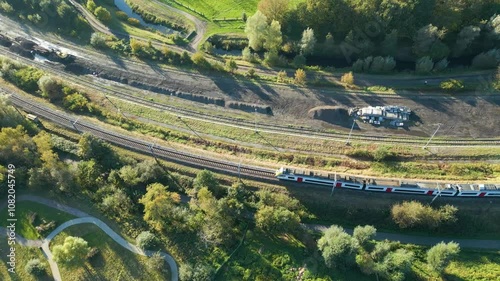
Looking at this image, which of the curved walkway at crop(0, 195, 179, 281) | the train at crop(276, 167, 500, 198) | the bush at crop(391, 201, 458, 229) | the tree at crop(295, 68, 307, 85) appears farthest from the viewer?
the tree at crop(295, 68, 307, 85)

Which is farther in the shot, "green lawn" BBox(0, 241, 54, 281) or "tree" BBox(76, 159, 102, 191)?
"tree" BBox(76, 159, 102, 191)

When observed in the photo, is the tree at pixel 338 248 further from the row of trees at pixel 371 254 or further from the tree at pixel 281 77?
the tree at pixel 281 77

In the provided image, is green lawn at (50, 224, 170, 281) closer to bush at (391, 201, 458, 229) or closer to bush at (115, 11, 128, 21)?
bush at (391, 201, 458, 229)

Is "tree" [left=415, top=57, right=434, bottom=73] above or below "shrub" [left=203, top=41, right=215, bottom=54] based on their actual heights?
below

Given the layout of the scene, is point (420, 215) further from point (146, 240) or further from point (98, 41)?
point (98, 41)

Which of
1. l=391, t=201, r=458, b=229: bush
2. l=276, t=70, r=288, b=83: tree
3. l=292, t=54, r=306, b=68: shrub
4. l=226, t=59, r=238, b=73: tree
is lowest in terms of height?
Answer: l=391, t=201, r=458, b=229: bush

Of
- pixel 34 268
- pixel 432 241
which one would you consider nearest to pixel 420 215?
pixel 432 241

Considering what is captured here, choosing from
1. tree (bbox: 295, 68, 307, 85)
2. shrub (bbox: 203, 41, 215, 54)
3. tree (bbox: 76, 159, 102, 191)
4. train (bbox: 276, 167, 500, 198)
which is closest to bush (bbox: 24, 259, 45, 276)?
tree (bbox: 76, 159, 102, 191)
